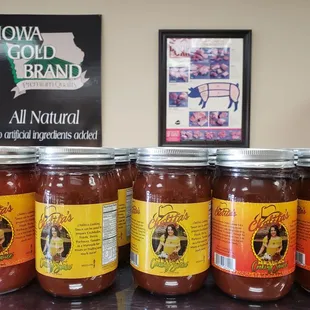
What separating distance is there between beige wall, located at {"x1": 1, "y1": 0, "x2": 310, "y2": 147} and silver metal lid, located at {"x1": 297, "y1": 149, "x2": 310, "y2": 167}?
1.20 m

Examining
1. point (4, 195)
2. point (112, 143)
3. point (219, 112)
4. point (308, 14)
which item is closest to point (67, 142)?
point (112, 143)

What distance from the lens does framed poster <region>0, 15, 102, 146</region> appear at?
173cm

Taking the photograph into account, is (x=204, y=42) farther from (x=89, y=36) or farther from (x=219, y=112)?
(x=89, y=36)

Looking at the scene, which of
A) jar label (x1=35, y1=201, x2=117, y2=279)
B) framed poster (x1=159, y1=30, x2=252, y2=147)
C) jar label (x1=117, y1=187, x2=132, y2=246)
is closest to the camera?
jar label (x1=35, y1=201, x2=117, y2=279)

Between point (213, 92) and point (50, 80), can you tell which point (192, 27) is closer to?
point (213, 92)

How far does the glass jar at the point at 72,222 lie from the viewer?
517 mm

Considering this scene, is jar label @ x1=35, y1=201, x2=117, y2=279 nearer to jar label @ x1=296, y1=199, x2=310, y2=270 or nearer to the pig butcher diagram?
jar label @ x1=296, y1=199, x2=310, y2=270

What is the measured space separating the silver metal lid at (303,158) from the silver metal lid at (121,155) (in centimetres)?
34

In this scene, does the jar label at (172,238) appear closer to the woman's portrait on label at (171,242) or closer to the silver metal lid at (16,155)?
the woman's portrait on label at (171,242)

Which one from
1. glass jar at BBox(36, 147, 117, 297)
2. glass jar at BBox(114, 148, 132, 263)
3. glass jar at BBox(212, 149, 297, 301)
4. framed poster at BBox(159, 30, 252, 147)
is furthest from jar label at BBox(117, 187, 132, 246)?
framed poster at BBox(159, 30, 252, 147)

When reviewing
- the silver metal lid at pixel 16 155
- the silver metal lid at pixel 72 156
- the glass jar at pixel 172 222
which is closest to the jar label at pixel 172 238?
the glass jar at pixel 172 222

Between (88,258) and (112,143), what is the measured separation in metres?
1.27

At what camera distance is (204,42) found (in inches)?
68.0

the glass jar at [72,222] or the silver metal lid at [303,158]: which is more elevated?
the silver metal lid at [303,158]
